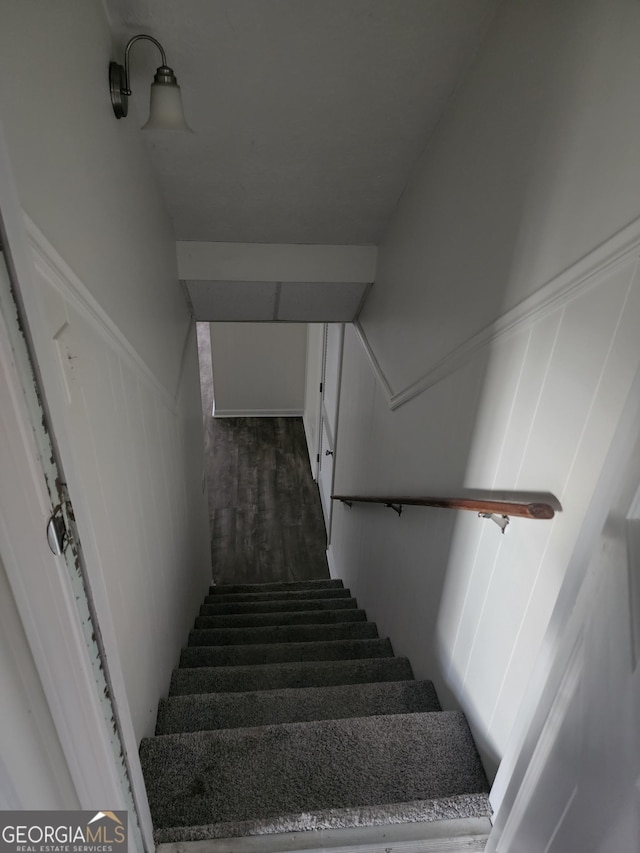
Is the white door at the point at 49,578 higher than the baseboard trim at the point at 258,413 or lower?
higher

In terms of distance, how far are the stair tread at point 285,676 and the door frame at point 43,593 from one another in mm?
1062

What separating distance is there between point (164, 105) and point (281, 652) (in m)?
2.38

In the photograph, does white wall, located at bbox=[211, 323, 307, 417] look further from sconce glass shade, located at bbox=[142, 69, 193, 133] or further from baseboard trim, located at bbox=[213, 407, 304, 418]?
sconce glass shade, located at bbox=[142, 69, 193, 133]

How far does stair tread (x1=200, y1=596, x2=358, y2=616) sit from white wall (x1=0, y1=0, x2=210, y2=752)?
3.97 feet

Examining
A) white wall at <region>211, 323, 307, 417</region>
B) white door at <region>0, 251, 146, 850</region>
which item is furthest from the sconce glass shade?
white wall at <region>211, 323, 307, 417</region>

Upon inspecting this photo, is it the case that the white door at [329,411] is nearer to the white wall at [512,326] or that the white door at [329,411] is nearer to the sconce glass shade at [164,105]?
the white wall at [512,326]

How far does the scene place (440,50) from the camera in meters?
1.60

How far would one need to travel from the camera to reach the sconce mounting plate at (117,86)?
139cm

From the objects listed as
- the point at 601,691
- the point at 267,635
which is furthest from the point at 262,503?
the point at 601,691

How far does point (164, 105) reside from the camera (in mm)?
1381

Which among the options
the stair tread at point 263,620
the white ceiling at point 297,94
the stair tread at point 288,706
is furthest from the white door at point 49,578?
the stair tread at point 263,620

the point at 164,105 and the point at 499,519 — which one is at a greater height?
the point at 164,105

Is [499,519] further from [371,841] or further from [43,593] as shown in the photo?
[43,593]

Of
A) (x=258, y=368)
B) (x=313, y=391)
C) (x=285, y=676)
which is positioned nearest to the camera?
(x=285, y=676)
